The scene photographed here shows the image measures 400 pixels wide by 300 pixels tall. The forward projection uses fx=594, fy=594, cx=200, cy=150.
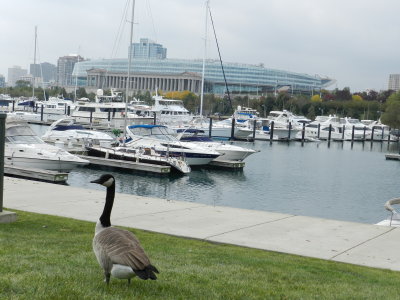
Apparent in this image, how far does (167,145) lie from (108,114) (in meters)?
43.1

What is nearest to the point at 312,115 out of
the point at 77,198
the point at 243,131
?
the point at 243,131

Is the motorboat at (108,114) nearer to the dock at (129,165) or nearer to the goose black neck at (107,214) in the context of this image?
Answer: the dock at (129,165)

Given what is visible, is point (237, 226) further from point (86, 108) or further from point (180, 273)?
point (86, 108)

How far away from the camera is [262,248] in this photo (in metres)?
11.3

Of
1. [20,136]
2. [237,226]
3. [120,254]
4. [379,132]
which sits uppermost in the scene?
[120,254]

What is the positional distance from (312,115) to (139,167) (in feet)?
337

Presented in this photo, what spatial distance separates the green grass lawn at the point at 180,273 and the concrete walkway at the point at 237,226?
0.93 metres

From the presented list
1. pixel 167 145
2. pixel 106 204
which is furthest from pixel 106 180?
pixel 167 145

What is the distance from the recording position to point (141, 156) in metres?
36.4

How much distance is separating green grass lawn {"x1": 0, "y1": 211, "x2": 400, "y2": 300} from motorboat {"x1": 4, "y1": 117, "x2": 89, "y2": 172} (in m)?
19.3

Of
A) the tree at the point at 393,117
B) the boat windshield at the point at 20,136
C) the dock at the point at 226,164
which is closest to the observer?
the boat windshield at the point at 20,136

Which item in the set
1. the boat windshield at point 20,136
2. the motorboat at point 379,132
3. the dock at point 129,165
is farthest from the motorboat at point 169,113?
the boat windshield at point 20,136

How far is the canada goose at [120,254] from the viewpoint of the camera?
582 cm

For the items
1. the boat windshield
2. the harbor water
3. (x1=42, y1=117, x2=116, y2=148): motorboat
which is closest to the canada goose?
the harbor water
